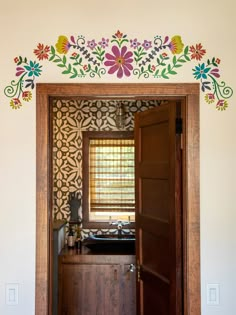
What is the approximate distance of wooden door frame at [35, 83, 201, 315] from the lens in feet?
7.50

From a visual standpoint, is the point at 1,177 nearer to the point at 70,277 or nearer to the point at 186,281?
the point at 186,281

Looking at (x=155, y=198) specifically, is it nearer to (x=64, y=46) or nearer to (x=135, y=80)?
(x=135, y=80)

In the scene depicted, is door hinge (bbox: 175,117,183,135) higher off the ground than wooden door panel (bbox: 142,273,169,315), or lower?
higher

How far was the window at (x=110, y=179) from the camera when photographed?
449 centimetres

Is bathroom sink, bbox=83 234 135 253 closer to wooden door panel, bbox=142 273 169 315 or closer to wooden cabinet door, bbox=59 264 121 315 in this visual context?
wooden cabinet door, bbox=59 264 121 315

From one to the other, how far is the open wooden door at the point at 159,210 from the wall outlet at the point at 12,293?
987 millimetres

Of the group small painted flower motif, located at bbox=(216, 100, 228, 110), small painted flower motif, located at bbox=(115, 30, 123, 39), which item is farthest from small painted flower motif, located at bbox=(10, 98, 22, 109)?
small painted flower motif, located at bbox=(216, 100, 228, 110)

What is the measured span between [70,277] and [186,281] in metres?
1.84

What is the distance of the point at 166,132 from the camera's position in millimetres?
2797

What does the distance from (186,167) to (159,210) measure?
2.24ft

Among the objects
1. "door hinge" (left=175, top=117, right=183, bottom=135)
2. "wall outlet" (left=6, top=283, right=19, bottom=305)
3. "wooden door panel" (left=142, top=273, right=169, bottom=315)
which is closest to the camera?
"wall outlet" (left=6, top=283, right=19, bottom=305)

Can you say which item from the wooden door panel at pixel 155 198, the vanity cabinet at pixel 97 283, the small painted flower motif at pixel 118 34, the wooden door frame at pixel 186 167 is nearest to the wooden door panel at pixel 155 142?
the wooden door panel at pixel 155 198

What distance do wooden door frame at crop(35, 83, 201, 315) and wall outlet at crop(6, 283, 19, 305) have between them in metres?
0.14

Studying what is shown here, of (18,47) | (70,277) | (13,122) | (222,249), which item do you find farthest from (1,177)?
(70,277)
